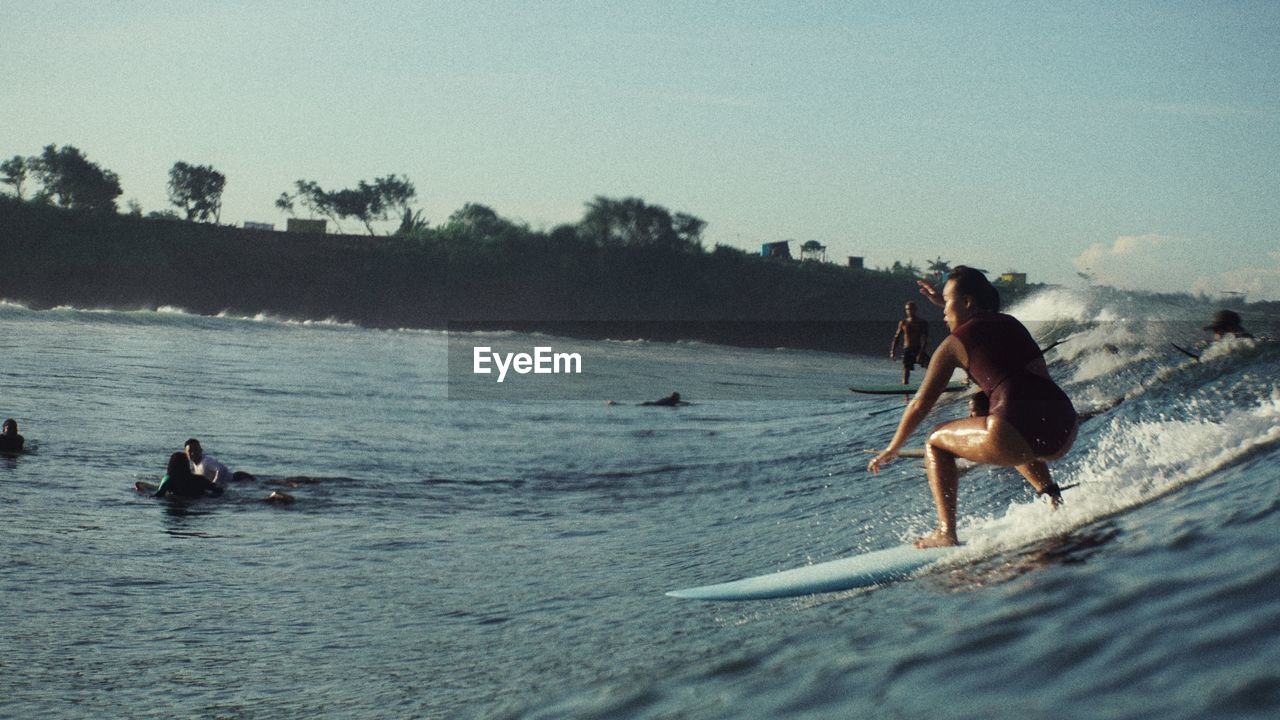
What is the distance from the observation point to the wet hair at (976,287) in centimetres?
671

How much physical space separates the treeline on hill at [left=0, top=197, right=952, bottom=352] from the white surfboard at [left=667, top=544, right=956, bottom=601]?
368 feet

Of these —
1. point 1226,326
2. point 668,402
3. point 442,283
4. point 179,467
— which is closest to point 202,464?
point 179,467

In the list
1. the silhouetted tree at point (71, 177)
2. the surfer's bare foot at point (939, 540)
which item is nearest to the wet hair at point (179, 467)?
the surfer's bare foot at point (939, 540)

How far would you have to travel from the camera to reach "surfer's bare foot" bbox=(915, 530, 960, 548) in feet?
23.4

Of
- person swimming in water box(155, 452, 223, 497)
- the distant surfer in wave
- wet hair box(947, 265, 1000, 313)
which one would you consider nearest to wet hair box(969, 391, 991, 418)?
wet hair box(947, 265, 1000, 313)

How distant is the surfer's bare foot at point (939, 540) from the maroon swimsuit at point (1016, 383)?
2.86 feet

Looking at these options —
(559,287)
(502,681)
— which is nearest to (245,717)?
(502,681)

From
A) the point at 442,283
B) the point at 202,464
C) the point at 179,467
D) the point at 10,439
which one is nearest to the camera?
the point at 179,467

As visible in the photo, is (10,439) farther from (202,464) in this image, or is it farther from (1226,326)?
(1226,326)

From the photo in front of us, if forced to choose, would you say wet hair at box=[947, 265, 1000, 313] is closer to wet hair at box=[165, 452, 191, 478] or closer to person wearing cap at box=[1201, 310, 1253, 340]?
person wearing cap at box=[1201, 310, 1253, 340]

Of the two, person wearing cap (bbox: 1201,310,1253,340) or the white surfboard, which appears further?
person wearing cap (bbox: 1201,310,1253,340)

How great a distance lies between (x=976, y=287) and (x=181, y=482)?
41.3 ft

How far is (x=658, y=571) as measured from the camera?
10.5 m

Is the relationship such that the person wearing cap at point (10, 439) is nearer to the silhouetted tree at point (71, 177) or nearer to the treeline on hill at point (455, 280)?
the treeline on hill at point (455, 280)
